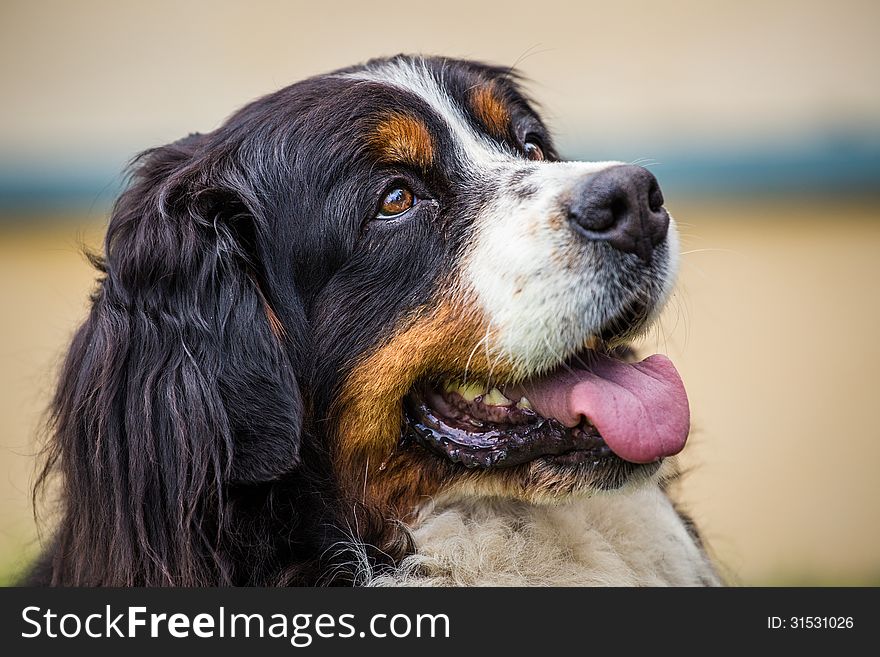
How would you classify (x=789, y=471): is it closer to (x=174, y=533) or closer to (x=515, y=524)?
(x=515, y=524)

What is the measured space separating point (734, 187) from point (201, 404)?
23.6 feet

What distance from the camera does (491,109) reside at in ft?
11.8

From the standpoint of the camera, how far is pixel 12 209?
30.1ft

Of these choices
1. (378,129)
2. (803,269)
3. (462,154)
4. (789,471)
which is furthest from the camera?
(803,269)

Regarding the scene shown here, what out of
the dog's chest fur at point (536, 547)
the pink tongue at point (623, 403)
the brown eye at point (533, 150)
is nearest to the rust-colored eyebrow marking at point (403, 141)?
the brown eye at point (533, 150)

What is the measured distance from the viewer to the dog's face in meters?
2.96

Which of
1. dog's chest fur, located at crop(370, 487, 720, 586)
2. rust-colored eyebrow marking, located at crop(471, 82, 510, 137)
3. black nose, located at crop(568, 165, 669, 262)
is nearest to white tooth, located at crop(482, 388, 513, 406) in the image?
dog's chest fur, located at crop(370, 487, 720, 586)

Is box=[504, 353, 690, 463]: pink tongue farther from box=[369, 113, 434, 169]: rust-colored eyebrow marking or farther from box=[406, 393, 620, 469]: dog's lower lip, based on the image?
box=[369, 113, 434, 169]: rust-colored eyebrow marking

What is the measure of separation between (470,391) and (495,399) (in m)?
0.09

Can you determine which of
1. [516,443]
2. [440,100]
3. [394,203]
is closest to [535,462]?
[516,443]

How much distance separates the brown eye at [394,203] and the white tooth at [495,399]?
64cm

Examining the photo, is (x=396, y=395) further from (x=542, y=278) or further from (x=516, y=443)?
(x=542, y=278)

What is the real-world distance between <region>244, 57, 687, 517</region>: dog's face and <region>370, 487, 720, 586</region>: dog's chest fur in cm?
15

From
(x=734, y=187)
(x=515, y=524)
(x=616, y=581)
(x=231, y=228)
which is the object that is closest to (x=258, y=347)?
(x=231, y=228)
